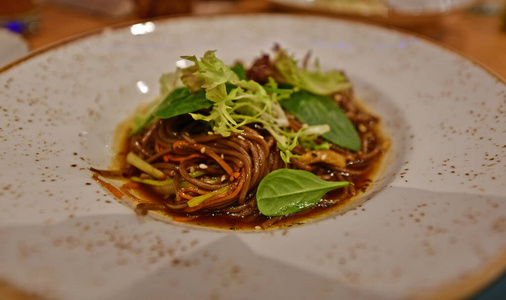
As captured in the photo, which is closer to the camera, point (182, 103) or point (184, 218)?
point (184, 218)

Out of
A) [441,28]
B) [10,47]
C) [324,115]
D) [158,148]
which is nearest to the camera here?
[158,148]

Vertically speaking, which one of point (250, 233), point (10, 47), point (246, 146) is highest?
point (10, 47)

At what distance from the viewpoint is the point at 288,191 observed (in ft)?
8.54

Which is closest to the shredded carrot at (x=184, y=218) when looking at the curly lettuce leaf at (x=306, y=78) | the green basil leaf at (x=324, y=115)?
the green basil leaf at (x=324, y=115)

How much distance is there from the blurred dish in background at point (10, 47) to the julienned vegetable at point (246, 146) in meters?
1.69

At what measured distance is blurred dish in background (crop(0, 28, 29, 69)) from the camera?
12.9ft

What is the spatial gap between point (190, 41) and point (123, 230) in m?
2.72

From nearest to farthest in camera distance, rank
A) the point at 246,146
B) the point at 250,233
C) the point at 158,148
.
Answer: the point at 250,233
the point at 246,146
the point at 158,148

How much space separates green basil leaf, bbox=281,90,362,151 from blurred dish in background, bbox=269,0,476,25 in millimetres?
1901

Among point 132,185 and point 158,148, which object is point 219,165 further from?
point 132,185

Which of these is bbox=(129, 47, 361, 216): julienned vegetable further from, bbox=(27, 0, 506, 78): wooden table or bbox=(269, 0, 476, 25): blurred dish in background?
bbox=(27, 0, 506, 78): wooden table

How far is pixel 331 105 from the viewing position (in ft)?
11.1

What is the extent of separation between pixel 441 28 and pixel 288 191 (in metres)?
4.27

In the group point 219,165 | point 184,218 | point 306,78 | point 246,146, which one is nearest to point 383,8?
point 306,78
